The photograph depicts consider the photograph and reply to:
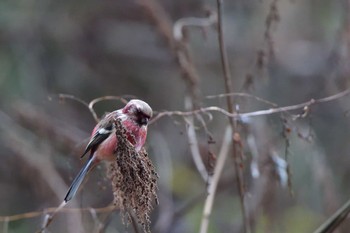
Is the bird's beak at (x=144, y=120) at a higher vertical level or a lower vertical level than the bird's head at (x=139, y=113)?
lower

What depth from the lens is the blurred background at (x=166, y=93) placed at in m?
6.85

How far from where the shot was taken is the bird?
143 inches

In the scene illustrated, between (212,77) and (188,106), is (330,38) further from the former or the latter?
(188,106)

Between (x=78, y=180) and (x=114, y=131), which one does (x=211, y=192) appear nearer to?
(x=78, y=180)

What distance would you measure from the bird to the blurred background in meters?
1.95

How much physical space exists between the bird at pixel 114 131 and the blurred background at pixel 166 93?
6.39 ft

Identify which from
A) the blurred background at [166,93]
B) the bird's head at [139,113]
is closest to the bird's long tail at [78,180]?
the bird's head at [139,113]

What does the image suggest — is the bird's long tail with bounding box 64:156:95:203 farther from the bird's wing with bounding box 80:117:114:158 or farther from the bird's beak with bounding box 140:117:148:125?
the bird's beak with bounding box 140:117:148:125

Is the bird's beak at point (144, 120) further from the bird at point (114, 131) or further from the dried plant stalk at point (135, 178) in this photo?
the dried plant stalk at point (135, 178)

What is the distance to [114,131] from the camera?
379cm

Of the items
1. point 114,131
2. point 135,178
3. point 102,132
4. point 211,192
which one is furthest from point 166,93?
point 135,178

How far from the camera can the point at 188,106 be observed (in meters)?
5.32

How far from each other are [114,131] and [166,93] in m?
5.83

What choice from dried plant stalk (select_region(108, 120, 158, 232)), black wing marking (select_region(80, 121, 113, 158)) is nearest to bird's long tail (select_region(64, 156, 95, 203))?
black wing marking (select_region(80, 121, 113, 158))
